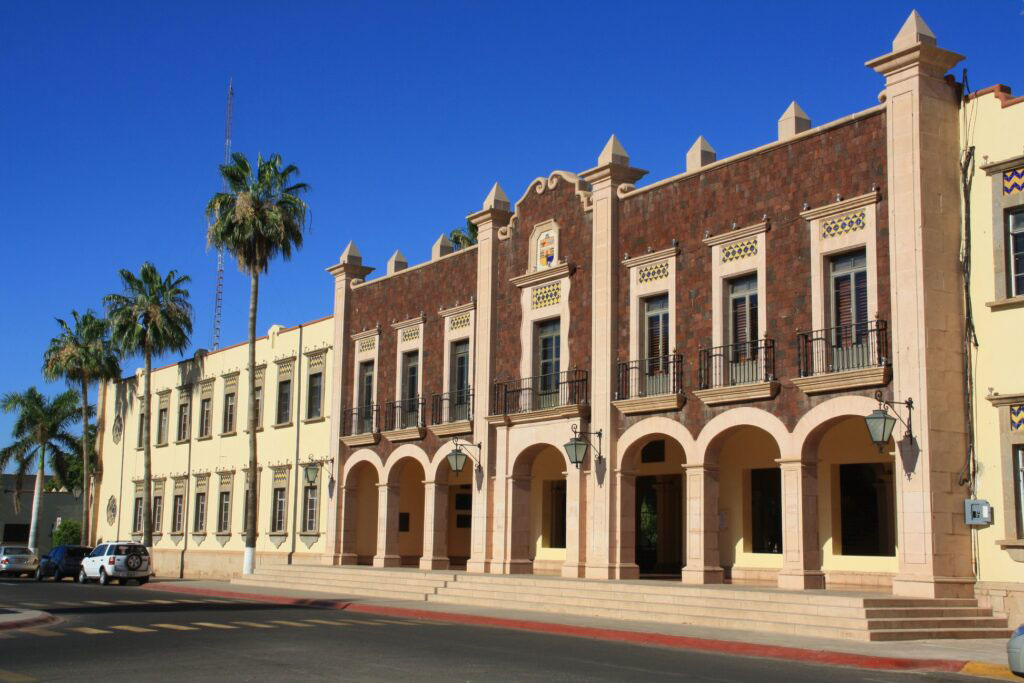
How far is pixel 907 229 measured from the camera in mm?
20266

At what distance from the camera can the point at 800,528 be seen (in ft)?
71.2

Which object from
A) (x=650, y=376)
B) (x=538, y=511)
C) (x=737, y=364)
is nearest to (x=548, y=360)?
(x=650, y=376)

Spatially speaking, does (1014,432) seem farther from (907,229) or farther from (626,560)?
(626,560)

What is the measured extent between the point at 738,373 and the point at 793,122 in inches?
206

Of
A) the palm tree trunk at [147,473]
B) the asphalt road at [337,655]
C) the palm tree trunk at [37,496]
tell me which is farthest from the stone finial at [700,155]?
the palm tree trunk at [37,496]

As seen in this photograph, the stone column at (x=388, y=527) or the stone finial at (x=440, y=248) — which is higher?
the stone finial at (x=440, y=248)

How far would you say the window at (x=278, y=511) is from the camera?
40.4 meters

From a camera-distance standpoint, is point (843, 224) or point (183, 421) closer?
point (843, 224)

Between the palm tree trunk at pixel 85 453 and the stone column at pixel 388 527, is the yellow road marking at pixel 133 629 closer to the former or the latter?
the stone column at pixel 388 527

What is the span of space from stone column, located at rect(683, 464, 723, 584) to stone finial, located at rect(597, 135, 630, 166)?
301 inches

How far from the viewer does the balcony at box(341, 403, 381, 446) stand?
35.2 metres

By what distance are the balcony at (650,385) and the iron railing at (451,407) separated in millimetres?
6182

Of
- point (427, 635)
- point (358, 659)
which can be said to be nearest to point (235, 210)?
point (427, 635)

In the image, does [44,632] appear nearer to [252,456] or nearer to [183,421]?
[252,456]
